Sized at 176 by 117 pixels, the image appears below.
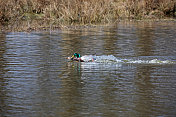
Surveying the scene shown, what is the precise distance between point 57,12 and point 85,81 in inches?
649

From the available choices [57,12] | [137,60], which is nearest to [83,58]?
[137,60]

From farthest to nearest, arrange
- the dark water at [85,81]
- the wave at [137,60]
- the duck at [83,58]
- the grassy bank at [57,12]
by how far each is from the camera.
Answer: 1. the grassy bank at [57,12]
2. the duck at [83,58]
3. the wave at [137,60]
4. the dark water at [85,81]

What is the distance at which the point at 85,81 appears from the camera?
9.84 metres

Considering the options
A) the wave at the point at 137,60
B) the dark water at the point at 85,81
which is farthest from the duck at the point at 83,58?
the dark water at the point at 85,81

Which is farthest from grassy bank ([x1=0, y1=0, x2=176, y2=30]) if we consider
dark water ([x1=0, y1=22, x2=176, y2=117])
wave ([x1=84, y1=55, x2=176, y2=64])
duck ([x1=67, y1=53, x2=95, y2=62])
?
wave ([x1=84, y1=55, x2=176, y2=64])

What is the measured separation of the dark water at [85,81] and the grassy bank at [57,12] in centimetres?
726

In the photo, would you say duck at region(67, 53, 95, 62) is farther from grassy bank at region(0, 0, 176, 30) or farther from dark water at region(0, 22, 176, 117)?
grassy bank at region(0, 0, 176, 30)

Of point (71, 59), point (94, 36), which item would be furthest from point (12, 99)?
point (94, 36)

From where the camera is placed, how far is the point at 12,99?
830 centimetres

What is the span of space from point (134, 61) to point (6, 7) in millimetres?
14306

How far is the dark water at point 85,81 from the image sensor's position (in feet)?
24.8

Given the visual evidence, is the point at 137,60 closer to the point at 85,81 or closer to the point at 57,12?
the point at 85,81

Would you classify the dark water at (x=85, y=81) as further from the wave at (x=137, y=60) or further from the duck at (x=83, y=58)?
the duck at (x=83, y=58)

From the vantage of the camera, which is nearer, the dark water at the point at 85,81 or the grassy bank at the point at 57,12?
the dark water at the point at 85,81
